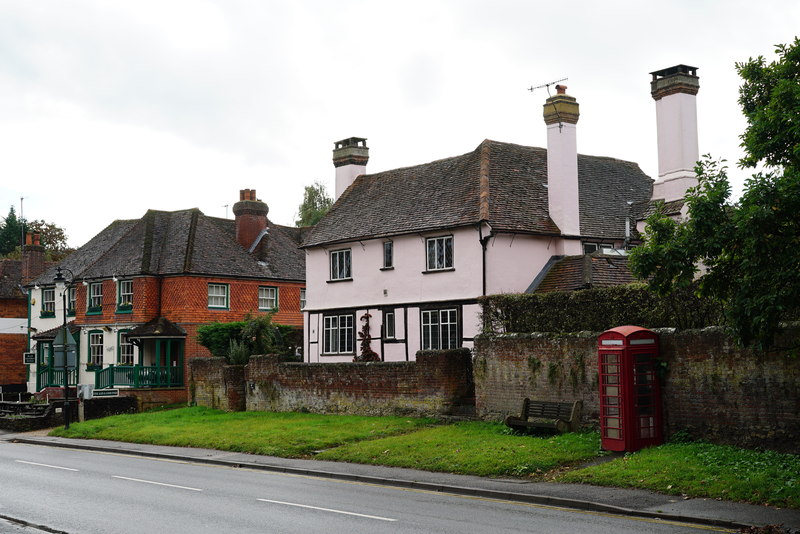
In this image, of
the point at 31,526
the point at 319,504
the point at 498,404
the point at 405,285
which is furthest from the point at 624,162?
the point at 31,526

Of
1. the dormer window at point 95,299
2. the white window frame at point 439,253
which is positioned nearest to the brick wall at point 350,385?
the white window frame at point 439,253

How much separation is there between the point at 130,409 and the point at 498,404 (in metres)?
20.5

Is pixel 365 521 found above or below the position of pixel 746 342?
below

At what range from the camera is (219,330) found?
1452 inches

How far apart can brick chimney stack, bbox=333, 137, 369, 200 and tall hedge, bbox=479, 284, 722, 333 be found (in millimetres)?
16741

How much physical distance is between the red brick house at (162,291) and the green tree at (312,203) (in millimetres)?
16075

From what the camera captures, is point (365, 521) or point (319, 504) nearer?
point (365, 521)

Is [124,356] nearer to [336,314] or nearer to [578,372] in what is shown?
[336,314]

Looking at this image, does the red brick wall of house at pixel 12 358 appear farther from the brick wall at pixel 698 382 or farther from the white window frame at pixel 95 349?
the brick wall at pixel 698 382

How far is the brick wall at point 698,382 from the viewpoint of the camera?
15.3 metres

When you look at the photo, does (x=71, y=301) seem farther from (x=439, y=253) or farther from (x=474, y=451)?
(x=474, y=451)

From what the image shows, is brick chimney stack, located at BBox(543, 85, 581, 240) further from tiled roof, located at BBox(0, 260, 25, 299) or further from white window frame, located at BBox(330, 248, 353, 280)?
tiled roof, located at BBox(0, 260, 25, 299)

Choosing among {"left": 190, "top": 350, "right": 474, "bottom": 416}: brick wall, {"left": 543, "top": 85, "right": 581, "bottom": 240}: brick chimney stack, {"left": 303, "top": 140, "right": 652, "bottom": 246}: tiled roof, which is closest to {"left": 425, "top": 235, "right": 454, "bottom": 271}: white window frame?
{"left": 303, "top": 140, "right": 652, "bottom": 246}: tiled roof

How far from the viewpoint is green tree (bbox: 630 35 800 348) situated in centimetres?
1139
